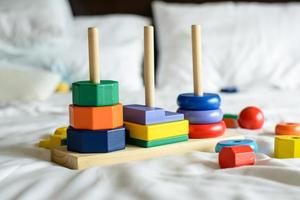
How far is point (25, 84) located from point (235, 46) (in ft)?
2.82

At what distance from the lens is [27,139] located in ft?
4.01

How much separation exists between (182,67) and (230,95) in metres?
0.34

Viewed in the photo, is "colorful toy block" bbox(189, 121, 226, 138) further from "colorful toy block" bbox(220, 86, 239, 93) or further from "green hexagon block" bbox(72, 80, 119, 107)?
"colorful toy block" bbox(220, 86, 239, 93)

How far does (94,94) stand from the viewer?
3.26 ft

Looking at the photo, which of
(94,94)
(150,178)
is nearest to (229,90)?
(94,94)

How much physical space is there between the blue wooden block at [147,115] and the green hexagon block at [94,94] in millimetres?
65

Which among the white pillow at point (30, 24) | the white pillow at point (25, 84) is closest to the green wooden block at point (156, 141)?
the white pillow at point (25, 84)

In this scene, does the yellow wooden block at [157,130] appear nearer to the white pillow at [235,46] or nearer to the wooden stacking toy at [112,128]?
the wooden stacking toy at [112,128]

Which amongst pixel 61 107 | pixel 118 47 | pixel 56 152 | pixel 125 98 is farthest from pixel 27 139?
pixel 118 47

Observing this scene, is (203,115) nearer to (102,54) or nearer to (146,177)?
(146,177)

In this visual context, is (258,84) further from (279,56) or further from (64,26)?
(64,26)

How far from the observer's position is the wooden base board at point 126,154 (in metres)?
0.96

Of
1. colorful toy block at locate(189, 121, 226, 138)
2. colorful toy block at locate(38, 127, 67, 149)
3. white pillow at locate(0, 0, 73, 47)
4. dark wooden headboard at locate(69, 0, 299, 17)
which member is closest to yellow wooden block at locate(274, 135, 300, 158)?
colorful toy block at locate(189, 121, 226, 138)

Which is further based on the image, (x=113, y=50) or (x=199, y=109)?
(x=113, y=50)
